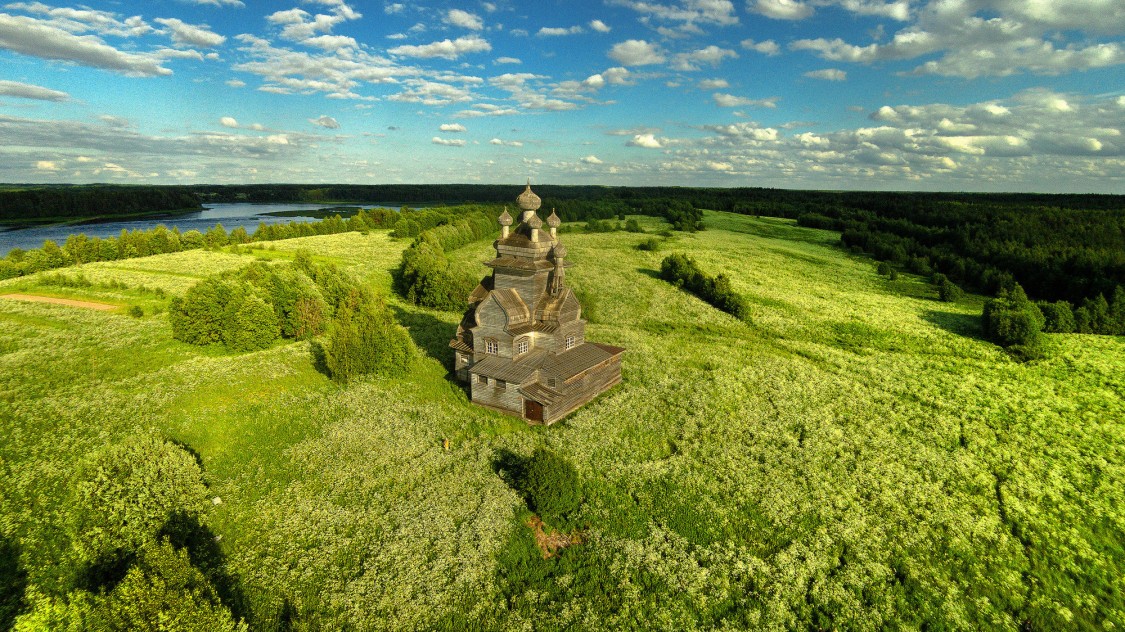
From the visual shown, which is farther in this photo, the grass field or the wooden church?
the wooden church

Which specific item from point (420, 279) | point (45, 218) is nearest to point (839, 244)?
point (420, 279)

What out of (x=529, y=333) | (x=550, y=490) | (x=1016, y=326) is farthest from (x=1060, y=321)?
(x=550, y=490)

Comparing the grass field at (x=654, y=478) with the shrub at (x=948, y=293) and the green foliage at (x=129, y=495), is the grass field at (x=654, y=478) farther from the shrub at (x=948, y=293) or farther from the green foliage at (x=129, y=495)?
the shrub at (x=948, y=293)

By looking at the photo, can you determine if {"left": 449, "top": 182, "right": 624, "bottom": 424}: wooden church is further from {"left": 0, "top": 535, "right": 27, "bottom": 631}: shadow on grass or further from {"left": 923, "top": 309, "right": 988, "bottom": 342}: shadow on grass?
{"left": 923, "top": 309, "right": 988, "bottom": 342}: shadow on grass

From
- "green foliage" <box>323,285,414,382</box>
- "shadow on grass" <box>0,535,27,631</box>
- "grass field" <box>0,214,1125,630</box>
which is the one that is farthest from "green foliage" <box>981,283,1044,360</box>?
"shadow on grass" <box>0,535,27,631</box>

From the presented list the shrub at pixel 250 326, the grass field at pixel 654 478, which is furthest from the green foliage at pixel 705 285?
the shrub at pixel 250 326

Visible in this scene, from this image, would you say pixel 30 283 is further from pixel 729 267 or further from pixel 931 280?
pixel 931 280

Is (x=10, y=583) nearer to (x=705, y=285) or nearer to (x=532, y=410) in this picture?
(x=532, y=410)
